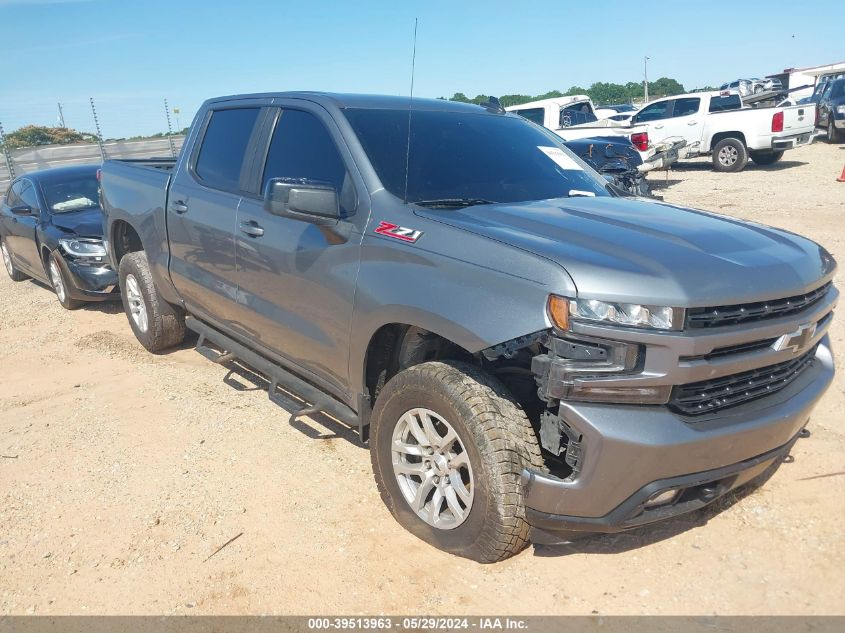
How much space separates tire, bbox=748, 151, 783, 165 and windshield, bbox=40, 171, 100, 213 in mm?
14538

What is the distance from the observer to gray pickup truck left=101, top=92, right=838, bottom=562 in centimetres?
246

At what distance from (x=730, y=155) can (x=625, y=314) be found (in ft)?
52.1

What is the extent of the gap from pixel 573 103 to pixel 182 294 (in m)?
13.4

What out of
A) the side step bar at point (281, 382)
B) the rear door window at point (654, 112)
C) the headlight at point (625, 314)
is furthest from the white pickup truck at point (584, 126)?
the headlight at point (625, 314)

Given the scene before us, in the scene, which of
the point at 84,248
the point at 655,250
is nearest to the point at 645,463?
the point at 655,250

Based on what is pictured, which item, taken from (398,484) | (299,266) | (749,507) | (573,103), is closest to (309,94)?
(299,266)

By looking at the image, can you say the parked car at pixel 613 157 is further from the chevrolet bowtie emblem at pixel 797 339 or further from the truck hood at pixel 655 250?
the chevrolet bowtie emblem at pixel 797 339

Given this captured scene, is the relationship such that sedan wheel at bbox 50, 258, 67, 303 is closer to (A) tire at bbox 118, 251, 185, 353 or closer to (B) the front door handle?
(A) tire at bbox 118, 251, 185, 353

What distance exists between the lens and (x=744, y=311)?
2.54m

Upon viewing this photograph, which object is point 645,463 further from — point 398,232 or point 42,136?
point 42,136

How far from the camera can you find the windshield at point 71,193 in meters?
8.01

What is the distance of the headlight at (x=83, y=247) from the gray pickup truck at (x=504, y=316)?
141 inches

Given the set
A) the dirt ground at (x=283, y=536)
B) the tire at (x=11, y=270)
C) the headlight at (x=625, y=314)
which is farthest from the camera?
the tire at (x=11, y=270)

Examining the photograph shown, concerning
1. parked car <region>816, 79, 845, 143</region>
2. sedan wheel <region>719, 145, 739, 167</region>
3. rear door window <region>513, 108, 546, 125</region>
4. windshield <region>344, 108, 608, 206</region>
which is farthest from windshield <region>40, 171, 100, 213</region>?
parked car <region>816, 79, 845, 143</region>
